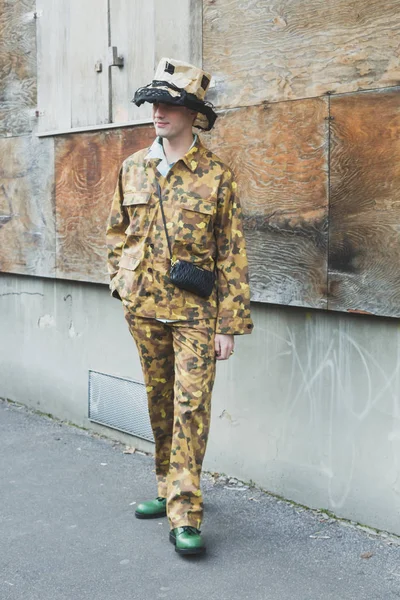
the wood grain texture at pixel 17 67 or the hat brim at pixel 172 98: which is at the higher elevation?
the wood grain texture at pixel 17 67

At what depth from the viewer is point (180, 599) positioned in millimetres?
3438

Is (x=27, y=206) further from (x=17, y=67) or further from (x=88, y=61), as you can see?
(x=88, y=61)

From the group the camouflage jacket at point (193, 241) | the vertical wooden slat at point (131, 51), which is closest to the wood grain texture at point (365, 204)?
the camouflage jacket at point (193, 241)

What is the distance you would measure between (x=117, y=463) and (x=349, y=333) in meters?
1.82

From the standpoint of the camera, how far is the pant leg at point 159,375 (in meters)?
4.09

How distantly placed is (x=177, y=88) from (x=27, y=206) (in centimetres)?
271

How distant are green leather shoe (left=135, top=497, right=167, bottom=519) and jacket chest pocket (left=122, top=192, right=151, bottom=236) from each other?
1.38 meters

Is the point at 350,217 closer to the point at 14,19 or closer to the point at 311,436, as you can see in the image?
the point at 311,436

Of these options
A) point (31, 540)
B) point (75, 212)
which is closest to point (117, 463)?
point (31, 540)

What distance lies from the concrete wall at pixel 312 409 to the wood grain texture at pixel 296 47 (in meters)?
1.12

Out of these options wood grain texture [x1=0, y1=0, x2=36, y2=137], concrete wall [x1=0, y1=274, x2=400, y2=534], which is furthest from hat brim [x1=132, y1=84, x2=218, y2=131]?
wood grain texture [x1=0, y1=0, x2=36, y2=137]

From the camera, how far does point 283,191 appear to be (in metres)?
4.37

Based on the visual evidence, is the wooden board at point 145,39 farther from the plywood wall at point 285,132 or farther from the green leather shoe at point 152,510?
the green leather shoe at point 152,510

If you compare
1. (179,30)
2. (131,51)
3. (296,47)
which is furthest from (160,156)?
(131,51)
